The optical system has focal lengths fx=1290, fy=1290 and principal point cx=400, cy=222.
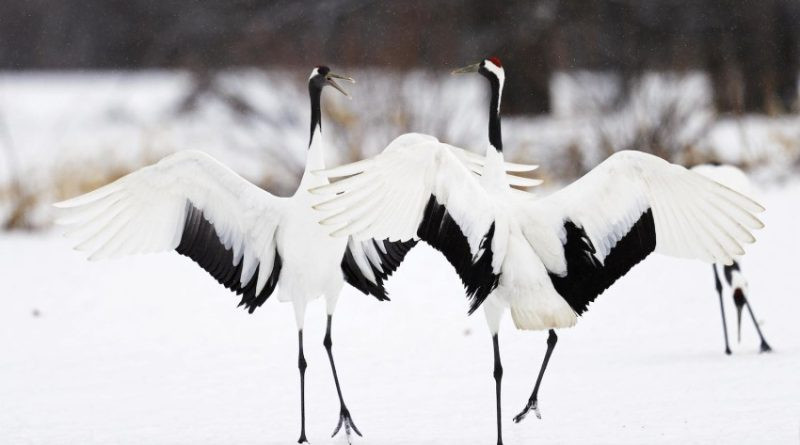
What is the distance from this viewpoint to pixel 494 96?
233 inches

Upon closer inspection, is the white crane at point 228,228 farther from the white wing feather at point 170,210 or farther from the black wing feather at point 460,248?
the black wing feather at point 460,248

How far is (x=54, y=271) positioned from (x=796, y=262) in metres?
6.05

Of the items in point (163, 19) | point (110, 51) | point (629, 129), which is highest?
point (110, 51)

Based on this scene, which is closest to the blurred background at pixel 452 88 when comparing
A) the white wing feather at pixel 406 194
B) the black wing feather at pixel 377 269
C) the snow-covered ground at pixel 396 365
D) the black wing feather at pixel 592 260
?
the snow-covered ground at pixel 396 365

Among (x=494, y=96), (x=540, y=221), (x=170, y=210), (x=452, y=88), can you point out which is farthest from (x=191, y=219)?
(x=452, y=88)

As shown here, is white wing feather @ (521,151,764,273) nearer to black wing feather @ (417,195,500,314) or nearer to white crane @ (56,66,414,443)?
black wing feather @ (417,195,500,314)

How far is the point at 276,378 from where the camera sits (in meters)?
7.17

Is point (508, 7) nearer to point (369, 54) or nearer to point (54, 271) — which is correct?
point (369, 54)

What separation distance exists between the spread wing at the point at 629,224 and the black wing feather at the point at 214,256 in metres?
1.36

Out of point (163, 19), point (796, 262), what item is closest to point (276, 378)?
point (796, 262)

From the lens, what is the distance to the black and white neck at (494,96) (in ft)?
18.9

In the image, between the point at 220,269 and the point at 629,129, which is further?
the point at 629,129

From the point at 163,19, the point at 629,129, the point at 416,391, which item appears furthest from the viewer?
the point at 163,19

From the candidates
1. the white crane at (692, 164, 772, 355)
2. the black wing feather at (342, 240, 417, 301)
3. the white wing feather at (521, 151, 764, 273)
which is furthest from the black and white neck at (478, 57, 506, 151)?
the white crane at (692, 164, 772, 355)
